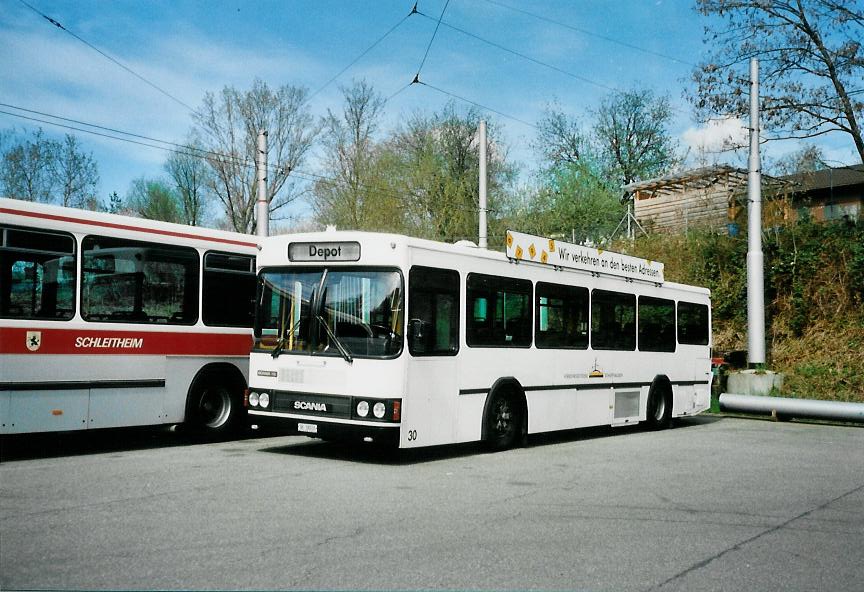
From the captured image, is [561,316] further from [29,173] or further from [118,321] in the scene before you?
[29,173]

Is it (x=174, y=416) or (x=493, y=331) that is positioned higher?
(x=493, y=331)

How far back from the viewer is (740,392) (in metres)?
20.7

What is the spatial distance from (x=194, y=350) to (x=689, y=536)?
7698mm

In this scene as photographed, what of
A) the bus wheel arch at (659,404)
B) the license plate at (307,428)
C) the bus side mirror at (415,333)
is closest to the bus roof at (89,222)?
the license plate at (307,428)

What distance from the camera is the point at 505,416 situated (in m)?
12.5

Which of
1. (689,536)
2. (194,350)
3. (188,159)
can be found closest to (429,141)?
(188,159)

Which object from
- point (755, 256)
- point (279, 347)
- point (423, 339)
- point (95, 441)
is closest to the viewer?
point (423, 339)

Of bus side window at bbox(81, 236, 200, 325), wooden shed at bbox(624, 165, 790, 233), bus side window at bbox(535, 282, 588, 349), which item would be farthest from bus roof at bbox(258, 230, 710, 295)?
wooden shed at bbox(624, 165, 790, 233)

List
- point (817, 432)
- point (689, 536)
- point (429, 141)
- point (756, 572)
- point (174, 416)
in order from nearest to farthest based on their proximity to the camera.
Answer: point (756, 572), point (689, 536), point (174, 416), point (817, 432), point (429, 141)

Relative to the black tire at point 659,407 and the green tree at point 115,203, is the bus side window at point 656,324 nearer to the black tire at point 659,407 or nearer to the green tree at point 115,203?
the black tire at point 659,407

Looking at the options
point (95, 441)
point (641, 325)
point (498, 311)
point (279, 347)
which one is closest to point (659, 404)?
point (641, 325)

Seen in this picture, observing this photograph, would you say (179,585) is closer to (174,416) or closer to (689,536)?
(689,536)

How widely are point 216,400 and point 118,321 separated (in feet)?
7.26

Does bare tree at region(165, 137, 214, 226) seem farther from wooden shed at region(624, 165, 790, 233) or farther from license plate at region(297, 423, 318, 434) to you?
license plate at region(297, 423, 318, 434)
